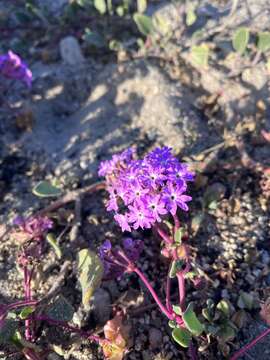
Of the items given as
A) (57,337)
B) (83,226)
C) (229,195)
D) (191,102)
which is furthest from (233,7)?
(57,337)

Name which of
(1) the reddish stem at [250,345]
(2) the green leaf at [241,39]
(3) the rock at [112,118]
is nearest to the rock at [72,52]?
(3) the rock at [112,118]

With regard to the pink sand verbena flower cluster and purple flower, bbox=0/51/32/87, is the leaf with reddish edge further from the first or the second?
purple flower, bbox=0/51/32/87

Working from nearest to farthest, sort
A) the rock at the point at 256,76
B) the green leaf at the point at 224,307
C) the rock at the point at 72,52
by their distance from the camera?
the green leaf at the point at 224,307
the rock at the point at 256,76
the rock at the point at 72,52

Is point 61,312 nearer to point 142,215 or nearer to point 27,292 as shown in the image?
point 27,292

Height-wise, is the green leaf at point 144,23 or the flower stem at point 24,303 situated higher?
the green leaf at point 144,23

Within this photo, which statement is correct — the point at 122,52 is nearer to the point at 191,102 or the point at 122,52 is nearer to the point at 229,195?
the point at 191,102

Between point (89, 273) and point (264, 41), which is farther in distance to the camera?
point (264, 41)

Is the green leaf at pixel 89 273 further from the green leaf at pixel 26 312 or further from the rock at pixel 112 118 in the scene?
the rock at pixel 112 118

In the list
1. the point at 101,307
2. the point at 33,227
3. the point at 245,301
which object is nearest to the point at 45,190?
the point at 33,227
